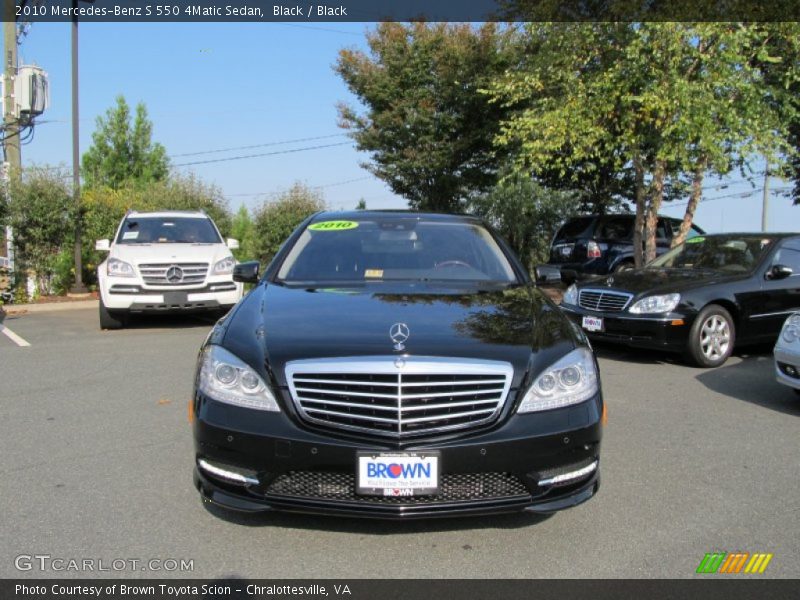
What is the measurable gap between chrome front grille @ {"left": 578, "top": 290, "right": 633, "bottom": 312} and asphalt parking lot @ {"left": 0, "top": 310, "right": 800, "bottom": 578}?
5.72 feet

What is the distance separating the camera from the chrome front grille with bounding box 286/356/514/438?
2.99m

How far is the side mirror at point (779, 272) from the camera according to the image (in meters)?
8.16

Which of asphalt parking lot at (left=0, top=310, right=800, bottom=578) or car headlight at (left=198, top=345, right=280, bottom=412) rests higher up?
car headlight at (left=198, top=345, right=280, bottom=412)

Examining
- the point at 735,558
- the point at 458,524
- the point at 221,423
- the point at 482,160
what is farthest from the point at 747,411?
the point at 482,160

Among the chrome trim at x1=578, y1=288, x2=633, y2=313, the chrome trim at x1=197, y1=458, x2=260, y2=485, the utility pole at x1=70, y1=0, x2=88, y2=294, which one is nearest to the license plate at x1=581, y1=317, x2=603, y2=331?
the chrome trim at x1=578, y1=288, x2=633, y2=313

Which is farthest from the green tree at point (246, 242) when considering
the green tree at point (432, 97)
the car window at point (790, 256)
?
the car window at point (790, 256)

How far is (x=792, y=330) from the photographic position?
5949 mm

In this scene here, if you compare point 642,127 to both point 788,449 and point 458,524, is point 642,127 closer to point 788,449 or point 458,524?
point 788,449

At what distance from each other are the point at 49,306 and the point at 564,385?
12347mm

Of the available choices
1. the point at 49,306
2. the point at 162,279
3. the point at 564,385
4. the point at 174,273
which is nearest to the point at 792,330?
the point at 564,385

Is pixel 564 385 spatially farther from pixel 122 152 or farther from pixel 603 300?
pixel 122 152

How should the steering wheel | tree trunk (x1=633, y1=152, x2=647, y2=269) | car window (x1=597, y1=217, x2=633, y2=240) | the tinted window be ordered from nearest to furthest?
the steering wheel → tree trunk (x1=633, y1=152, x2=647, y2=269) → car window (x1=597, y1=217, x2=633, y2=240) → the tinted window

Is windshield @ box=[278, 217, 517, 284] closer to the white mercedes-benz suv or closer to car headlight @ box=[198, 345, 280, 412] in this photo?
car headlight @ box=[198, 345, 280, 412]

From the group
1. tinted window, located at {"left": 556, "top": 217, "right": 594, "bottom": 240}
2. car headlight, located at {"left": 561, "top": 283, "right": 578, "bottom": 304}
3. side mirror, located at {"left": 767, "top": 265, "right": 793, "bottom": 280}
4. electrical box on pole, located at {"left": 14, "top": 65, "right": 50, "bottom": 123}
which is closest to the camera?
side mirror, located at {"left": 767, "top": 265, "right": 793, "bottom": 280}
